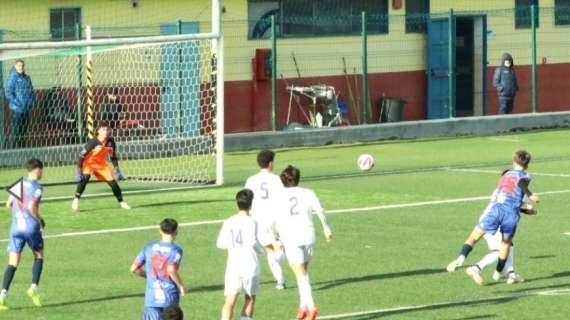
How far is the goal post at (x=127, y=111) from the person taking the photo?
1201 inches

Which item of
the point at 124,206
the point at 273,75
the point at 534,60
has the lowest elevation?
the point at 124,206

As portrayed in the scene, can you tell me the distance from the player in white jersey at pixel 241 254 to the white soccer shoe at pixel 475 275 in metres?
3.88

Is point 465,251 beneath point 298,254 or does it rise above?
beneath

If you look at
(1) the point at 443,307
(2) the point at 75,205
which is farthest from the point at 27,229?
(2) the point at 75,205

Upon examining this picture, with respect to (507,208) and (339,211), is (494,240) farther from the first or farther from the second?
(339,211)

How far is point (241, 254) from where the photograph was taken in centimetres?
1509

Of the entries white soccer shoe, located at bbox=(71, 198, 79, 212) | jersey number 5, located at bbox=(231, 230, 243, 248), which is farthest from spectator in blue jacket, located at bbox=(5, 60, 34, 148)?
jersey number 5, located at bbox=(231, 230, 243, 248)

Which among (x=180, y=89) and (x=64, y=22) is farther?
(x=64, y=22)

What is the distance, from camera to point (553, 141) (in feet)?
120

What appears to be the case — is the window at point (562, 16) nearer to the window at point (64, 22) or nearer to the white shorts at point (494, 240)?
the window at point (64, 22)

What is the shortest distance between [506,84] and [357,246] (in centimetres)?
1931

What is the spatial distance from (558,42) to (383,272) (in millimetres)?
25847

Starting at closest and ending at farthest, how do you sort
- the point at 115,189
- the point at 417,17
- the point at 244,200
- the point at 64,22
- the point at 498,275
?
the point at 244,200, the point at 498,275, the point at 115,189, the point at 64,22, the point at 417,17

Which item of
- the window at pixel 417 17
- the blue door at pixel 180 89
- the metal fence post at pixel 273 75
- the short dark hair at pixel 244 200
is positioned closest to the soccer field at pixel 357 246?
the blue door at pixel 180 89
